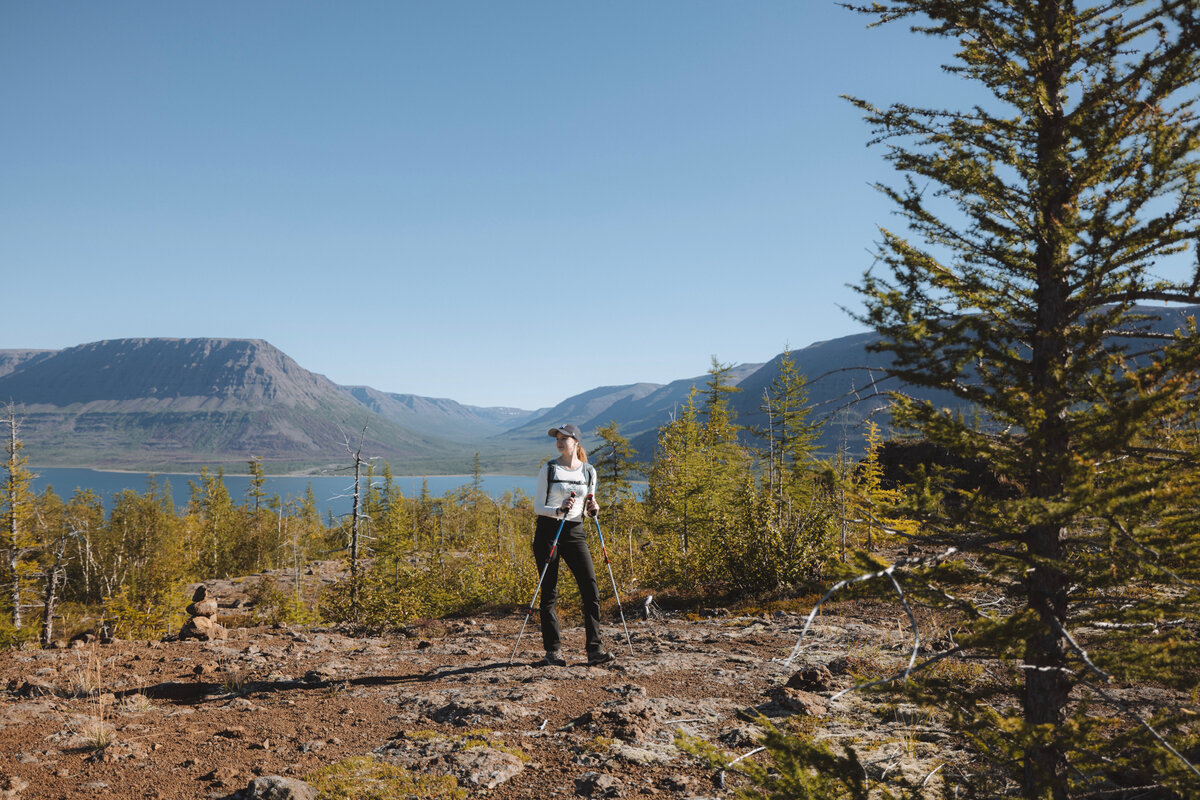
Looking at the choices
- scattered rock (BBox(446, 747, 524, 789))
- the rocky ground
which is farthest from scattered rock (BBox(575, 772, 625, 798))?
scattered rock (BBox(446, 747, 524, 789))

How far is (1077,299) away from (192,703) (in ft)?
29.1

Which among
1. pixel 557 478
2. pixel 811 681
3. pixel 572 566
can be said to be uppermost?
pixel 557 478

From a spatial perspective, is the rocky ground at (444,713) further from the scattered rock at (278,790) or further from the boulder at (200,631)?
the boulder at (200,631)

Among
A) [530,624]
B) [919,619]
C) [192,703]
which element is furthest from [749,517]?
[192,703]

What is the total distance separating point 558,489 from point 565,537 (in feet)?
2.05

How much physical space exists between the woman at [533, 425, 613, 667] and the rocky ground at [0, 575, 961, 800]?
378 mm

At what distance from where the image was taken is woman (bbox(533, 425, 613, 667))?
7.45 m

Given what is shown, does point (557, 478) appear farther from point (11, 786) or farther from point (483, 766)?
point (11, 786)

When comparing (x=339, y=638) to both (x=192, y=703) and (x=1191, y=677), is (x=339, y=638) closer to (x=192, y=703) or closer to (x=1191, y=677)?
(x=192, y=703)

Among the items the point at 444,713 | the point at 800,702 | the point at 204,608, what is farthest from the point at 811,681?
the point at 204,608

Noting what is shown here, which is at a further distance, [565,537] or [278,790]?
[565,537]

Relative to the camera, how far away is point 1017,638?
8.83 ft

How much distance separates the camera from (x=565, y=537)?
753cm

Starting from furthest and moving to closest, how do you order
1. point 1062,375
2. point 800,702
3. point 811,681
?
point 811,681, point 800,702, point 1062,375
